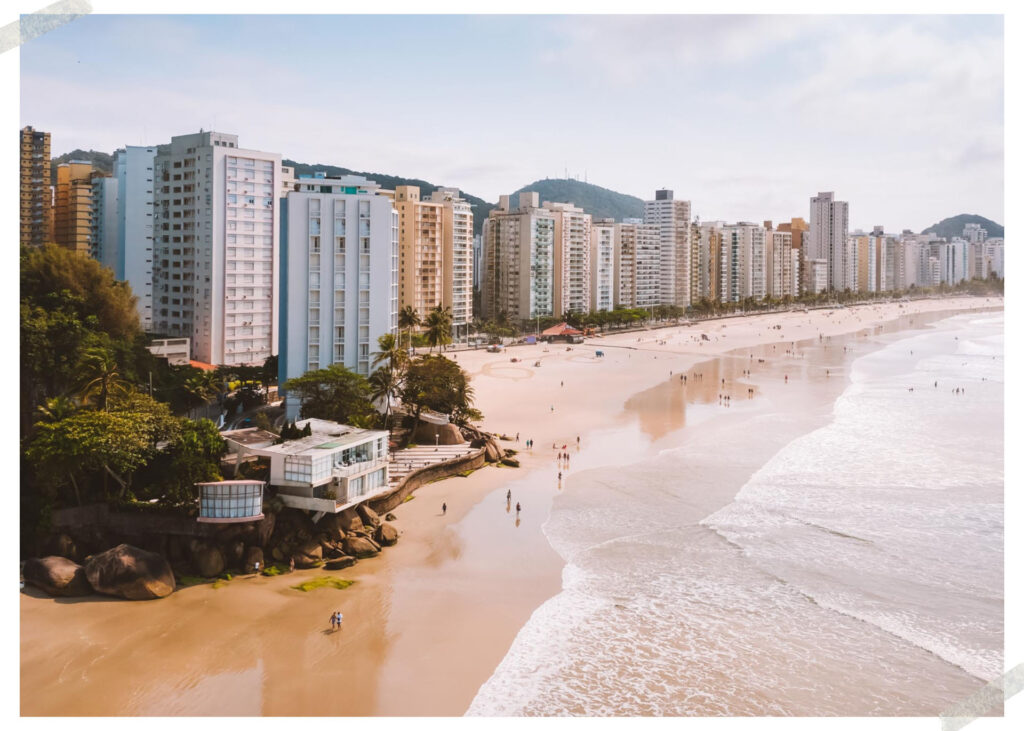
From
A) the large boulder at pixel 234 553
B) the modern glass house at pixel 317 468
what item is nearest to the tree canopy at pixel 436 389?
the modern glass house at pixel 317 468

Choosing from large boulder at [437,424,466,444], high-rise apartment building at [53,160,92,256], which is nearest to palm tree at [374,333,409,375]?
large boulder at [437,424,466,444]

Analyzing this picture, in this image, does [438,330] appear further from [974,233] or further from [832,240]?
[974,233]

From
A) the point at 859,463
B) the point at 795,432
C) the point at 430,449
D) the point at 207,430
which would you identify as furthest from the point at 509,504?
the point at 795,432

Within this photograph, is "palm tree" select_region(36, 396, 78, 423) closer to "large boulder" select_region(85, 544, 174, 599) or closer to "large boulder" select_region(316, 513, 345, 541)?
"large boulder" select_region(85, 544, 174, 599)

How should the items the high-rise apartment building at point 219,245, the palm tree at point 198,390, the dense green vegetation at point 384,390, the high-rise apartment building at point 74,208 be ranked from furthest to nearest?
the high-rise apartment building at point 74,208 → the high-rise apartment building at point 219,245 → the palm tree at point 198,390 → the dense green vegetation at point 384,390

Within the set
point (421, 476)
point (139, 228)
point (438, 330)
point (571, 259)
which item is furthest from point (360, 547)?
point (571, 259)

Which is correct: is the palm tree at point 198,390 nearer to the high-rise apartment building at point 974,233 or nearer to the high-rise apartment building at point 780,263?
the high-rise apartment building at point 780,263
